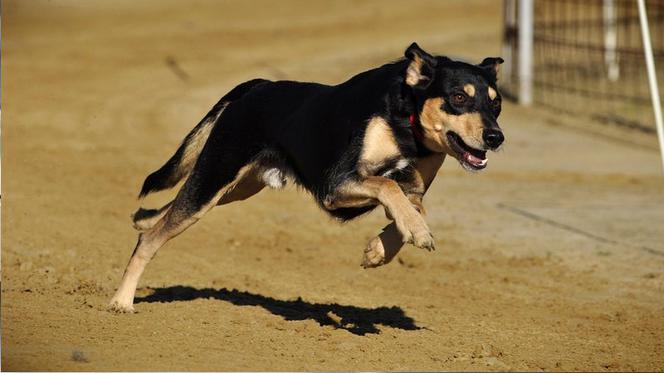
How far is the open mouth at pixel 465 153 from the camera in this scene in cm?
699

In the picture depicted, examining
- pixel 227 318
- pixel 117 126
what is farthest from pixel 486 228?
pixel 117 126

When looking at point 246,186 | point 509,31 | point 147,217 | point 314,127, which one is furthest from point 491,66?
point 509,31

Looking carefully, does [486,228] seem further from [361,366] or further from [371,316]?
[361,366]

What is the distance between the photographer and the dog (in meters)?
7.01

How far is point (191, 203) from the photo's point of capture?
8242 millimetres

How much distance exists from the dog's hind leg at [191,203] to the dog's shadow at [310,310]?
51 cm

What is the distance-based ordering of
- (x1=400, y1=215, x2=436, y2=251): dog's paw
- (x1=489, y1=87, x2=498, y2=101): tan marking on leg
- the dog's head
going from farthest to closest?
(x1=489, y1=87, x2=498, y2=101): tan marking on leg, the dog's head, (x1=400, y1=215, x2=436, y2=251): dog's paw

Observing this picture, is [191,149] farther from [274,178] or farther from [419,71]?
[419,71]

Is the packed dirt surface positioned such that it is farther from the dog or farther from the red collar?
the red collar

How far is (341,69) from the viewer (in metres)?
24.1

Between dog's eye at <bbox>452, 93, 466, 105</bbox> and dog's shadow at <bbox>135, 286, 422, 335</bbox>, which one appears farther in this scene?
dog's shadow at <bbox>135, 286, 422, 335</bbox>

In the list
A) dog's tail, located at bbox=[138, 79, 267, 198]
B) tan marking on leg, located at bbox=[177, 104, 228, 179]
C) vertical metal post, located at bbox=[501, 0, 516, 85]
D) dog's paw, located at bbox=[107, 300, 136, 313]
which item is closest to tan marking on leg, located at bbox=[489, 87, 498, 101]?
dog's tail, located at bbox=[138, 79, 267, 198]

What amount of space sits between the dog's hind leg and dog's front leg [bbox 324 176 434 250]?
105cm

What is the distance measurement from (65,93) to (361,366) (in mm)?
15420
